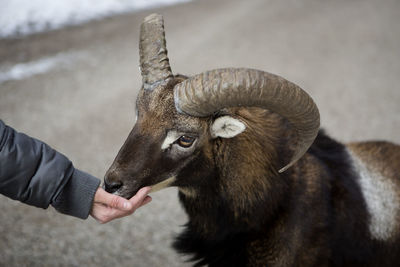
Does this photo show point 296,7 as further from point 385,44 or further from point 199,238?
point 199,238

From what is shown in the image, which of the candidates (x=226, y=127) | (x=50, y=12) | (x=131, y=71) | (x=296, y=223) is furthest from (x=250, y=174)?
(x=50, y=12)

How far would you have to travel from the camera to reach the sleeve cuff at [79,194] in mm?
2773

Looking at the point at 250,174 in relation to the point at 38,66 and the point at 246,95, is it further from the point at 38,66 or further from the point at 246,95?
the point at 38,66

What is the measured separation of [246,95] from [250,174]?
2.72 feet

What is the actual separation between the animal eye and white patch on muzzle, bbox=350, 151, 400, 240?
1825 mm

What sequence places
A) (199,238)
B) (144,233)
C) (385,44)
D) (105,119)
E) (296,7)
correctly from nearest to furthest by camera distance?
(199,238) → (144,233) → (105,119) → (385,44) → (296,7)

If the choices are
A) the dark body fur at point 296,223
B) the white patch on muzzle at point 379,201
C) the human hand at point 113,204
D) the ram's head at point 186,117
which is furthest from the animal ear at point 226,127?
the white patch on muzzle at point 379,201

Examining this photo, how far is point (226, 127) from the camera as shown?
9.80ft

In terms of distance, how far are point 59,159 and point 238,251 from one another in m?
1.81

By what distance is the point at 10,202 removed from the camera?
5547mm

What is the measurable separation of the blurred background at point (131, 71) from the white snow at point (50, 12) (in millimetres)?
41

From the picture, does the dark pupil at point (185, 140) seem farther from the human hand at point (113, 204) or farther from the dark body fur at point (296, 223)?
the human hand at point (113, 204)

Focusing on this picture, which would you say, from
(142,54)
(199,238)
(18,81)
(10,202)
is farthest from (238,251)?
(18,81)

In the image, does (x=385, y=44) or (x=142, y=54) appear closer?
(x=142, y=54)
